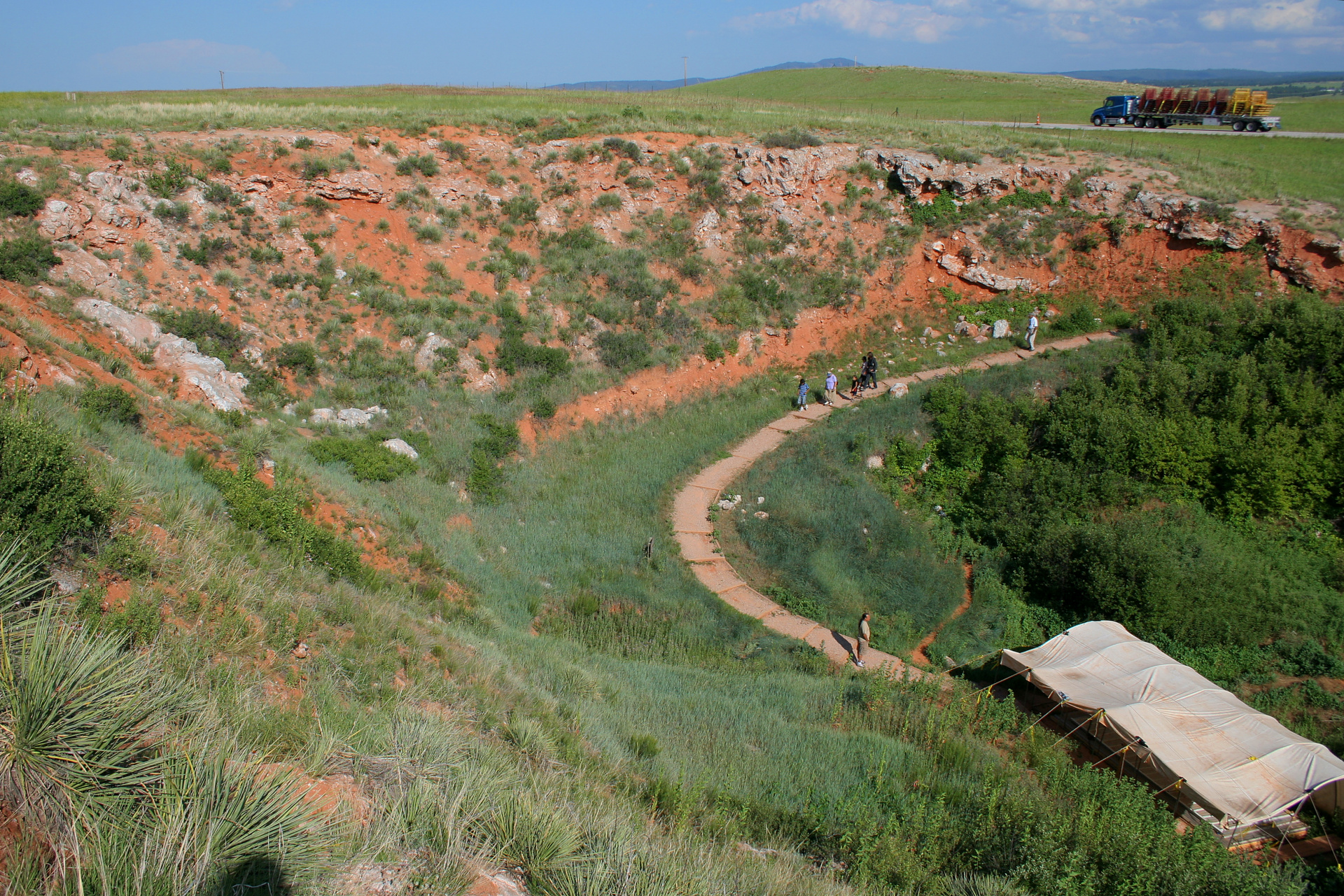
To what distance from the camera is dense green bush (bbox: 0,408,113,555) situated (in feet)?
18.6

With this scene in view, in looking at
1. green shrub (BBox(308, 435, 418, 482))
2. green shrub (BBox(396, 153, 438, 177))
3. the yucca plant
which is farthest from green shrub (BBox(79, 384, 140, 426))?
green shrub (BBox(396, 153, 438, 177))

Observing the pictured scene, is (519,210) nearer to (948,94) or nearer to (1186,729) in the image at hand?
(1186,729)

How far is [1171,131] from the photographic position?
3453cm

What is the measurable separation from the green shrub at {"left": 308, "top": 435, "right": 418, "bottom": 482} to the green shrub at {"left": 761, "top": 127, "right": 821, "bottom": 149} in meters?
19.3

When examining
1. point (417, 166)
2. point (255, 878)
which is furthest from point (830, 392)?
point (255, 878)

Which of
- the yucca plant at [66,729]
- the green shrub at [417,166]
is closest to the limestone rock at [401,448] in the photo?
the green shrub at [417,166]

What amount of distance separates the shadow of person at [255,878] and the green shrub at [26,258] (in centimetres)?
1691

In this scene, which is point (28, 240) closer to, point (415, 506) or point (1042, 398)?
point (415, 506)

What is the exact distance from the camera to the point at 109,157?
18.4m

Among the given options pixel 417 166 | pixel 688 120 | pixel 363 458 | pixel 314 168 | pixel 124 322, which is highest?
pixel 688 120

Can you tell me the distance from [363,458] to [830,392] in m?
12.9

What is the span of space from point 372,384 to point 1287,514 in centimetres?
2128

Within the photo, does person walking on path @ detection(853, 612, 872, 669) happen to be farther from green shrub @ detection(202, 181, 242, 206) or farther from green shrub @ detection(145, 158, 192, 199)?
green shrub @ detection(145, 158, 192, 199)

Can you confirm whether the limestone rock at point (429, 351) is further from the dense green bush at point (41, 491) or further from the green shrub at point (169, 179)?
the dense green bush at point (41, 491)
